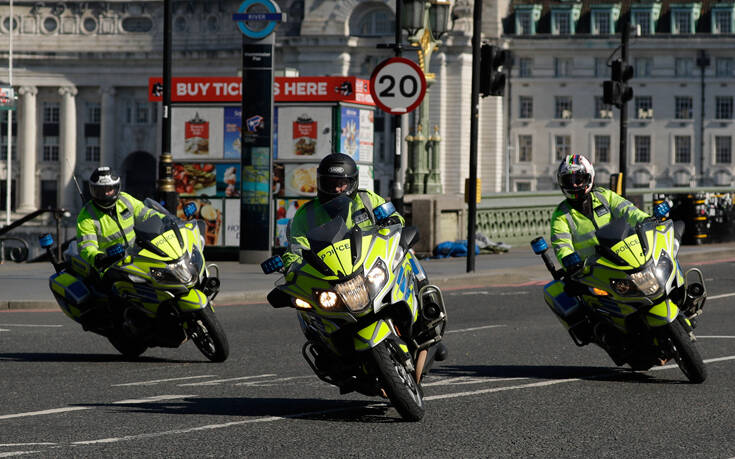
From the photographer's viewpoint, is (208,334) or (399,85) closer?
(208,334)

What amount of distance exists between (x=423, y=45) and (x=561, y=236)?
17.0m

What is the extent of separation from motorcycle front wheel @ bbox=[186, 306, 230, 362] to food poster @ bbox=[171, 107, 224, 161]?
1571cm

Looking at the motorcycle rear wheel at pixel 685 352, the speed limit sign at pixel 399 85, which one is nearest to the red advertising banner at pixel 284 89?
the speed limit sign at pixel 399 85

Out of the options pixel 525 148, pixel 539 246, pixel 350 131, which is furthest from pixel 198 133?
pixel 525 148

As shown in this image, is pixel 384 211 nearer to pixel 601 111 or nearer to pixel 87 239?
pixel 87 239

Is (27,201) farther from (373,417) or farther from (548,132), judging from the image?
(373,417)

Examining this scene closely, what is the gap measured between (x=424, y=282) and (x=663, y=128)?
8911 centimetres

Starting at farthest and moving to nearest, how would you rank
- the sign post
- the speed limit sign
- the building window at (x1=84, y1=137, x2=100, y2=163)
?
the building window at (x1=84, y1=137, x2=100, y2=163) → the sign post → the speed limit sign

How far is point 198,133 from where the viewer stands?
2638 cm

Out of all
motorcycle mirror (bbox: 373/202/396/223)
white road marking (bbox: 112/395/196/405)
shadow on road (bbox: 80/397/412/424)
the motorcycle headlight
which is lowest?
white road marking (bbox: 112/395/196/405)

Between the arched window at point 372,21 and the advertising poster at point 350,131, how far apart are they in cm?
6771

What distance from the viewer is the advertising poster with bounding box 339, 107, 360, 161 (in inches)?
1018

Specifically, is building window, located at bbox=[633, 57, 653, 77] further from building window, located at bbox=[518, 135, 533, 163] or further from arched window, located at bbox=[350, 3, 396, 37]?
arched window, located at bbox=[350, 3, 396, 37]

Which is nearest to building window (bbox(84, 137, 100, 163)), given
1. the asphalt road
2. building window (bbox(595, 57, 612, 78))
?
building window (bbox(595, 57, 612, 78))
